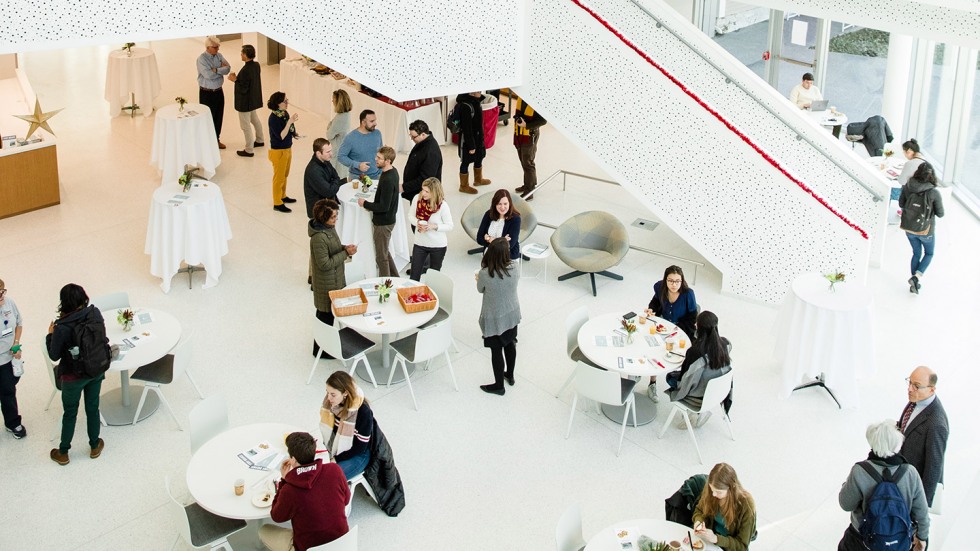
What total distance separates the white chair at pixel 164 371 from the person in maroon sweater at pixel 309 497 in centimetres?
225

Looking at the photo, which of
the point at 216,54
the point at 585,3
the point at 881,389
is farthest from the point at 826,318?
the point at 216,54

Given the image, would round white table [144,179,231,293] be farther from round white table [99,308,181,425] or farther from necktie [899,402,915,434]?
necktie [899,402,915,434]

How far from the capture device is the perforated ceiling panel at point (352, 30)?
25.4 feet

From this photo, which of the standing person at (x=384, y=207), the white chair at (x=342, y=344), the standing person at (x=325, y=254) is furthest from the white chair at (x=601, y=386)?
the standing person at (x=384, y=207)

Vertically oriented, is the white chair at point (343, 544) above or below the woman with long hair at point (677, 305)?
below

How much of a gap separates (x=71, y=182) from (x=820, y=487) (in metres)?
9.84

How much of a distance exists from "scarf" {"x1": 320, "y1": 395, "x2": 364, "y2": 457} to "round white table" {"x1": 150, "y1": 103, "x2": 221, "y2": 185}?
22.3 feet

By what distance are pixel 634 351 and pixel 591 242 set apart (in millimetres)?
2907

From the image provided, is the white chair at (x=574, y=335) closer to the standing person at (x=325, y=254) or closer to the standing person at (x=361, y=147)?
the standing person at (x=325, y=254)

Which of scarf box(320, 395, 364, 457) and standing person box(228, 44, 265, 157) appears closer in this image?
scarf box(320, 395, 364, 457)

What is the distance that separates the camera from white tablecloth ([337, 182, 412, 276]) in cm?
1009

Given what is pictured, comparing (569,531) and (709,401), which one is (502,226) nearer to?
(709,401)

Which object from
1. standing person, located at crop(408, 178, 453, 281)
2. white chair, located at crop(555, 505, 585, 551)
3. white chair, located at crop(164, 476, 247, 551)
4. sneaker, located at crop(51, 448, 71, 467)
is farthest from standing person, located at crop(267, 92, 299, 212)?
white chair, located at crop(555, 505, 585, 551)

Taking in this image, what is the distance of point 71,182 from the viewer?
1249 cm
